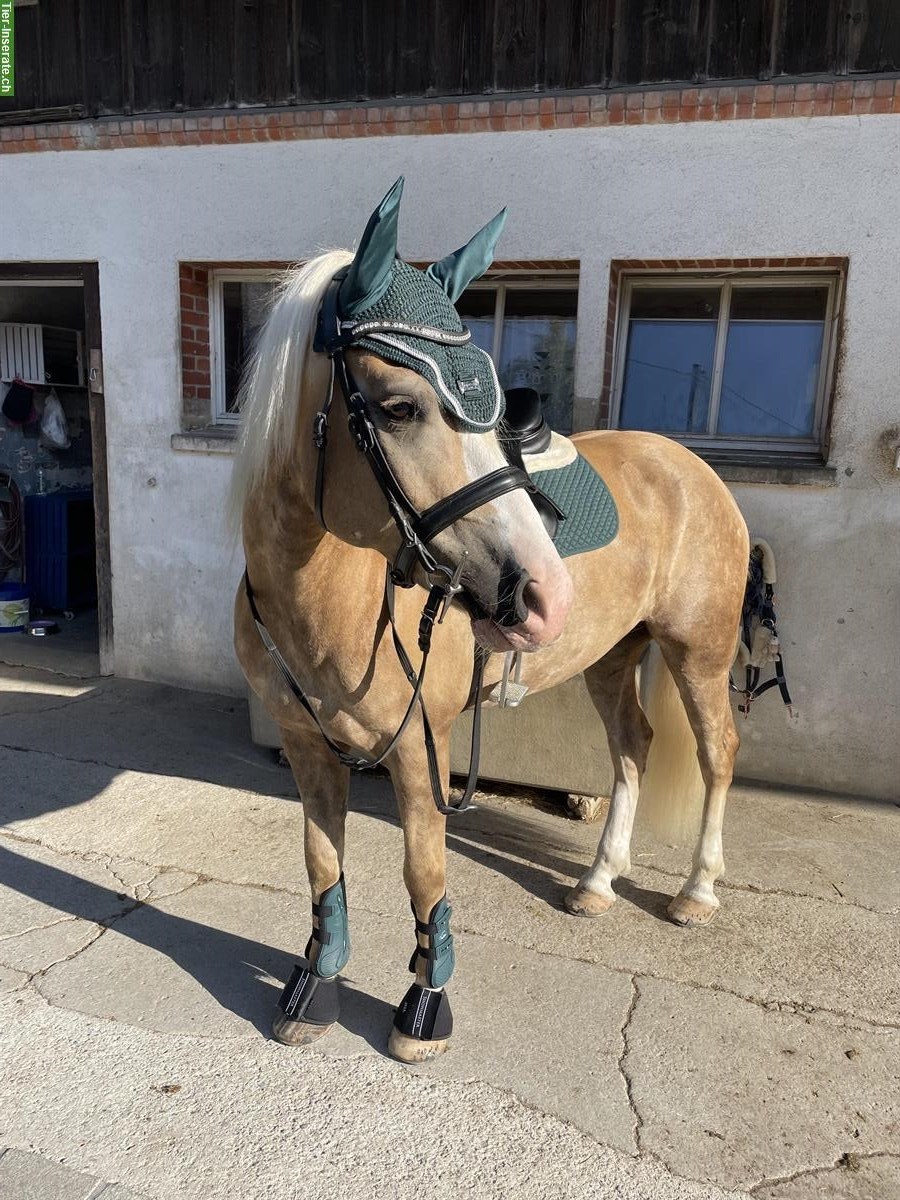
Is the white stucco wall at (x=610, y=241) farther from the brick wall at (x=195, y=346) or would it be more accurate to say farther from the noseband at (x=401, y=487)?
the noseband at (x=401, y=487)

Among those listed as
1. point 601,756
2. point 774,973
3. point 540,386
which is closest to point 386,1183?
point 774,973

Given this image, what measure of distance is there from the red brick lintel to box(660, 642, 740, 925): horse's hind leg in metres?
2.65

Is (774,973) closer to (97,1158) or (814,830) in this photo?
(814,830)

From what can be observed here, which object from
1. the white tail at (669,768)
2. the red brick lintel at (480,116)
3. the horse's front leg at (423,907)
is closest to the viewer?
the horse's front leg at (423,907)

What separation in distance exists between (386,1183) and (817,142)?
14.1ft

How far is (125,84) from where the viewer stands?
4.87 meters

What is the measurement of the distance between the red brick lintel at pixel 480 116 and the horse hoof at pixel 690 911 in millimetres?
3476

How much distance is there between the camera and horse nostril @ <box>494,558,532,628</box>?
1.47 m

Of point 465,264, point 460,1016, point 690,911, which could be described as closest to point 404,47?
point 465,264

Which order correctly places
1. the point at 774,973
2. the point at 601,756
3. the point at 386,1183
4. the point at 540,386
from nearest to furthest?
the point at 386,1183
the point at 774,973
the point at 601,756
the point at 540,386

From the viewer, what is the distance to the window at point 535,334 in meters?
4.53

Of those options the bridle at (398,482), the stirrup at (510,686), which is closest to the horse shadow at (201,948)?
the stirrup at (510,686)

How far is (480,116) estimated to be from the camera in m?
4.17

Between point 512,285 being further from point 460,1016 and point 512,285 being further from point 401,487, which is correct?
point 460,1016
